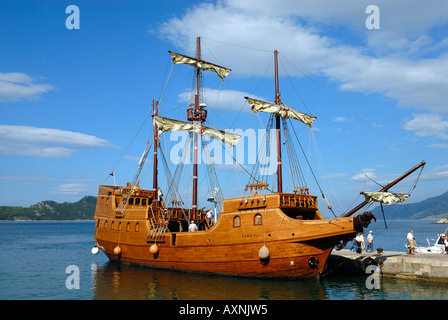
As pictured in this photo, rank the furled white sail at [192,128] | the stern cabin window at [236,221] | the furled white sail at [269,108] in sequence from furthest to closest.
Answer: the furled white sail at [192,128], the furled white sail at [269,108], the stern cabin window at [236,221]

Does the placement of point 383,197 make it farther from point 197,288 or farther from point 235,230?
point 197,288

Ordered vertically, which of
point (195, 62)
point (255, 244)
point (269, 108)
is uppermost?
point (195, 62)

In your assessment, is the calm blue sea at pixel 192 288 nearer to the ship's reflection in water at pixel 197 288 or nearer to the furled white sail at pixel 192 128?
the ship's reflection in water at pixel 197 288

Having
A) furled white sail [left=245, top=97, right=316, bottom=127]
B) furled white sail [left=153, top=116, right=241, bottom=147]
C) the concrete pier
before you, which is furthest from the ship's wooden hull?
furled white sail [left=153, top=116, right=241, bottom=147]

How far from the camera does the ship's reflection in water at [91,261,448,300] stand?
56.1 ft

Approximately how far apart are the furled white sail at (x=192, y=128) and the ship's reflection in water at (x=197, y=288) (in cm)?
1200

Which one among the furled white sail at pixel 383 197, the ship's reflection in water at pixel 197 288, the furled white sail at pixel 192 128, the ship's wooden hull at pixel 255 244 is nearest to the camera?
the ship's reflection in water at pixel 197 288

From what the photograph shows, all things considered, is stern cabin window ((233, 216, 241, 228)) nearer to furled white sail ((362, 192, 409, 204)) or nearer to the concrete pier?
the concrete pier

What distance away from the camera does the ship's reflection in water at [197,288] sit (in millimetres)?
17219

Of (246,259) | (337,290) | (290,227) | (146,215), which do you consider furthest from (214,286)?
(146,215)

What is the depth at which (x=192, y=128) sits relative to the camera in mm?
29734

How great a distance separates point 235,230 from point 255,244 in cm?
151

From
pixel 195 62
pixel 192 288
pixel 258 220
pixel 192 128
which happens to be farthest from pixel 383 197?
Answer: pixel 195 62

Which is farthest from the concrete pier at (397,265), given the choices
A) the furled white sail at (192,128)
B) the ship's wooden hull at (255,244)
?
the furled white sail at (192,128)
